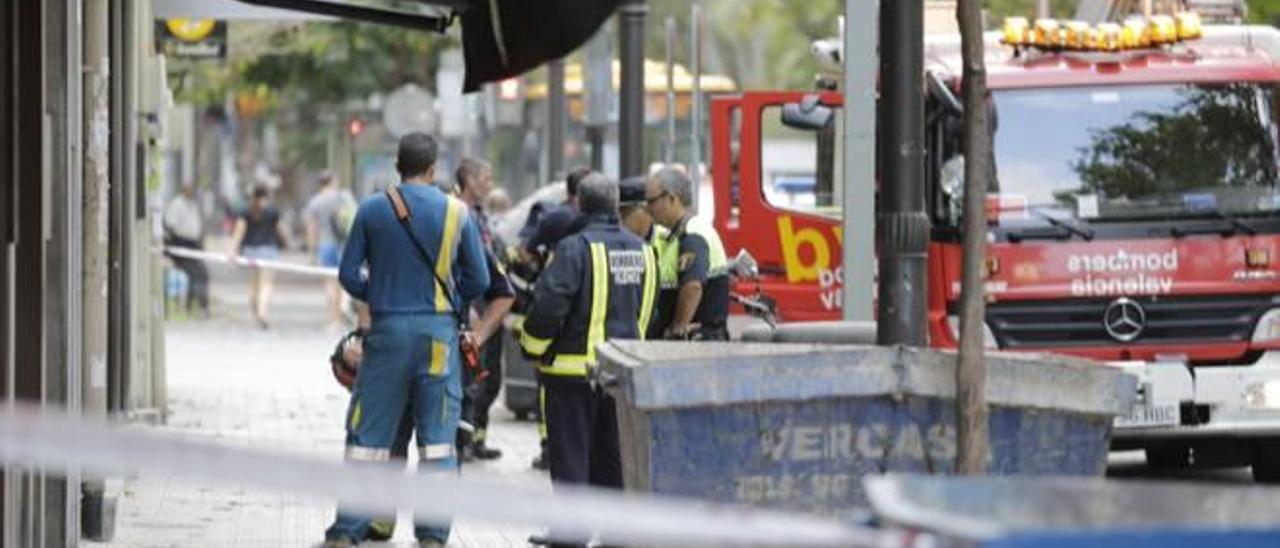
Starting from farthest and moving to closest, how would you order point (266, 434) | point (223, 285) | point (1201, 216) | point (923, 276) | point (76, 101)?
1. point (223, 285)
2. point (266, 434)
3. point (1201, 216)
4. point (76, 101)
5. point (923, 276)

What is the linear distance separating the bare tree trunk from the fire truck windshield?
6.45m

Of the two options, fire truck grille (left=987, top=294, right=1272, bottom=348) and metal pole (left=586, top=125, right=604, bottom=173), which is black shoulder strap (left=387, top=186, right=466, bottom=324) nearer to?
fire truck grille (left=987, top=294, right=1272, bottom=348)

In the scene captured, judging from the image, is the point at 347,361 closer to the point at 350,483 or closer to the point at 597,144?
the point at 350,483

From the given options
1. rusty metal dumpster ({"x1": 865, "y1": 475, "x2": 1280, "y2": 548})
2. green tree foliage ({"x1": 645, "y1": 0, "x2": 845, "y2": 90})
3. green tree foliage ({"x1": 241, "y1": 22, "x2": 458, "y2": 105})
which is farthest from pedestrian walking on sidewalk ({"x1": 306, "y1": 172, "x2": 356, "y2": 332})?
rusty metal dumpster ({"x1": 865, "y1": 475, "x2": 1280, "y2": 548})

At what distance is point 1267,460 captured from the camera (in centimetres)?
1623

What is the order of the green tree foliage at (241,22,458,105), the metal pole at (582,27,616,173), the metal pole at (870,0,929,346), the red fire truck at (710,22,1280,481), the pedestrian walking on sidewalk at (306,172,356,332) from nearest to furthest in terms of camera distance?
the metal pole at (870,0,929,346)
the red fire truck at (710,22,1280,481)
the metal pole at (582,27,616,173)
the pedestrian walking on sidewalk at (306,172,356,332)
the green tree foliage at (241,22,458,105)

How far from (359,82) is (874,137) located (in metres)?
33.4

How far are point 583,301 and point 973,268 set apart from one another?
12.3ft

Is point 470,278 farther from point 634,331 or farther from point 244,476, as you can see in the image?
point 244,476

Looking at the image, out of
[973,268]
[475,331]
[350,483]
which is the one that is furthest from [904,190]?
[350,483]

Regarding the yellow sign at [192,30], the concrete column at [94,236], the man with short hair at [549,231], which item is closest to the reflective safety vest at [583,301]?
the concrete column at [94,236]

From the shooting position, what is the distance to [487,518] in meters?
4.55

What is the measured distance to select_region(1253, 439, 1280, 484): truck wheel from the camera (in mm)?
16156

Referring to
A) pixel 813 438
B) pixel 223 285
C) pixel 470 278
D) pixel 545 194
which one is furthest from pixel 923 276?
pixel 223 285
